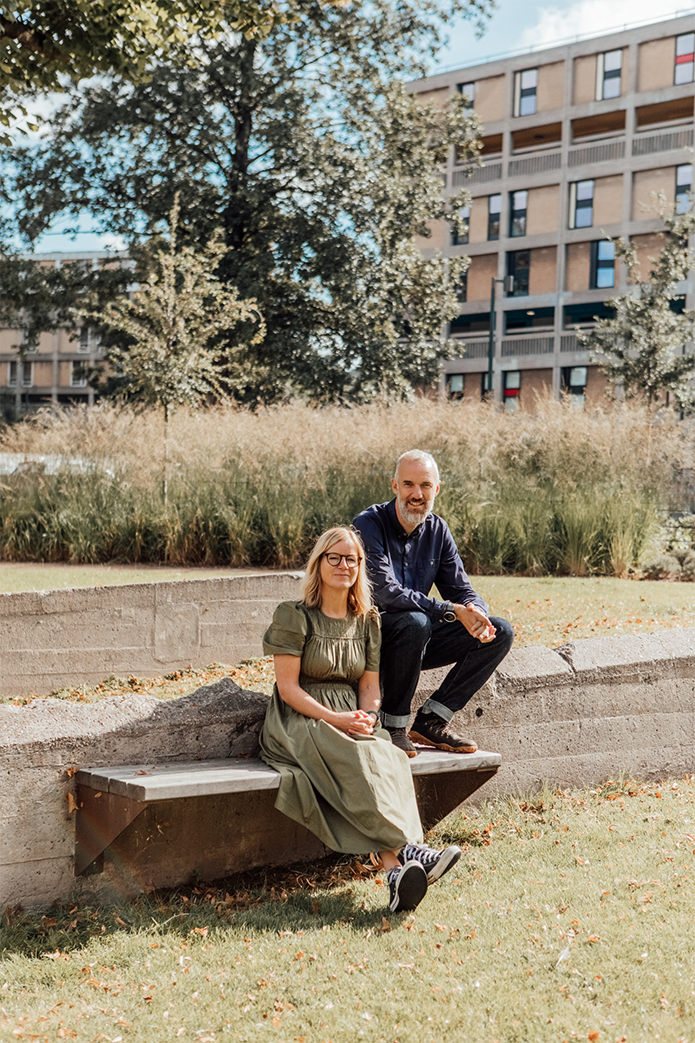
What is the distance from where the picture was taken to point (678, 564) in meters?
12.9

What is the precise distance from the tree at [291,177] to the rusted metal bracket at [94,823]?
21.0 metres

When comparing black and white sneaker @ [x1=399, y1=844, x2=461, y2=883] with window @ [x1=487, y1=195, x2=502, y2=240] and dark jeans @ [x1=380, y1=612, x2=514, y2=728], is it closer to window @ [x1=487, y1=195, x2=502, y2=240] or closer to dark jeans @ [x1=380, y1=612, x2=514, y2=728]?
dark jeans @ [x1=380, y1=612, x2=514, y2=728]

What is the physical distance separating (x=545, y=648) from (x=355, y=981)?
2.55m

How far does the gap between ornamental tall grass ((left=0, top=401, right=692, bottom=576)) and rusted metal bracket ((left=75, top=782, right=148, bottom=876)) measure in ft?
28.3

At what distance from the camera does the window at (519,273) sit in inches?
1889

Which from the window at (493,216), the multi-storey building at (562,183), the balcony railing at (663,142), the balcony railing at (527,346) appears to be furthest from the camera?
the window at (493,216)

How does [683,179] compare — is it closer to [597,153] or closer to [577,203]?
[597,153]

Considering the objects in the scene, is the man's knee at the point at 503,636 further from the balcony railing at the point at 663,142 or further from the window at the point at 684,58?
the window at the point at 684,58

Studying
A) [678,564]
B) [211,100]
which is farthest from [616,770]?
[211,100]

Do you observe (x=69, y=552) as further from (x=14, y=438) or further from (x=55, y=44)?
(x=55, y=44)

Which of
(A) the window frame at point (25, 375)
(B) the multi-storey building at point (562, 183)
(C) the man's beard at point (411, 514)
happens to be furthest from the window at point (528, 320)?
(C) the man's beard at point (411, 514)

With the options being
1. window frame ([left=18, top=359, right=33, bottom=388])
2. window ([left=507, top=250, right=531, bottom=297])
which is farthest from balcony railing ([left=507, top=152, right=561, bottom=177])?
window frame ([left=18, top=359, right=33, bottom=388])

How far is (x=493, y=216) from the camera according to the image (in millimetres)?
49000

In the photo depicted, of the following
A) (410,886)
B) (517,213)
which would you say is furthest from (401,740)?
(517,213)
